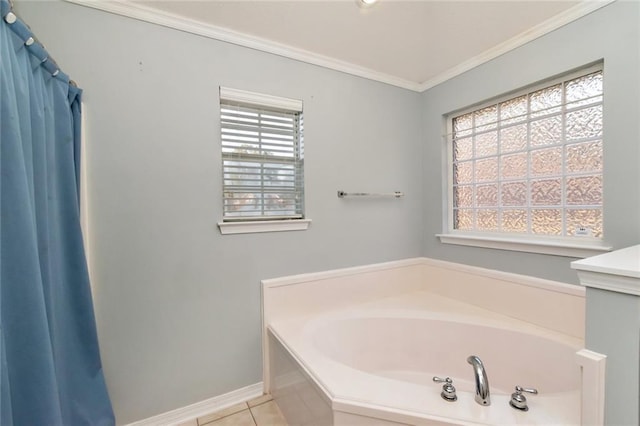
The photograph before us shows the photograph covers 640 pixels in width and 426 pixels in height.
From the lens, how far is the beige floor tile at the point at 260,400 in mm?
1711

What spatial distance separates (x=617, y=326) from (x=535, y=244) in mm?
954

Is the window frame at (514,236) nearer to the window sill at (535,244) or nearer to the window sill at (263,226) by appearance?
the window sill at (535,244)

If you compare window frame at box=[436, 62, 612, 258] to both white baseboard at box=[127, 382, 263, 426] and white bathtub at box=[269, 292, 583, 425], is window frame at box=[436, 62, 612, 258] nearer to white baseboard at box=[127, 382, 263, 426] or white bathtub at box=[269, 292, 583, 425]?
white bathtub at box=[269, 292, 583, 425]

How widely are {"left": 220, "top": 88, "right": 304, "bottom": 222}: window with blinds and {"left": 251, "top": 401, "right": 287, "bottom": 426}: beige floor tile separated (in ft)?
3.88

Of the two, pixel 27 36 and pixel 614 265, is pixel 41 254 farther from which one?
pixel 614 265

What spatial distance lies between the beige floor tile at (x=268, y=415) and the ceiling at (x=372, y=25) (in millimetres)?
2311

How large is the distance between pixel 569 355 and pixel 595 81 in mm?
1546

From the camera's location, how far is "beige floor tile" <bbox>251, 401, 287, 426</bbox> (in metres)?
1.55

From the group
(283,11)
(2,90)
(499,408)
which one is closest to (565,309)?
(499,408)

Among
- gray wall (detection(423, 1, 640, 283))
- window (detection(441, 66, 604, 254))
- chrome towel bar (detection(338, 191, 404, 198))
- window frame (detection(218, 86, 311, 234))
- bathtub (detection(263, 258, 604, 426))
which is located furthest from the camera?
chrome towel bar (detection(338, 191, 404, 198))

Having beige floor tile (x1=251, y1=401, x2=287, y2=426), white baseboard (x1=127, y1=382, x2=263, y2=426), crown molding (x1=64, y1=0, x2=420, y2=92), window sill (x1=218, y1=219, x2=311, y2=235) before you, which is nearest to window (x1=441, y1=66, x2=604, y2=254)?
crown molding (x1=64, y1=0, x2=420, y2=92)

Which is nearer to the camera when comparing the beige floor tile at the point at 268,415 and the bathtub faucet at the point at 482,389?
the bathtub faucet at the point at 482,389

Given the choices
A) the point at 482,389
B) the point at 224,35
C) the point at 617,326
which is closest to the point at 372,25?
the point at 224,35

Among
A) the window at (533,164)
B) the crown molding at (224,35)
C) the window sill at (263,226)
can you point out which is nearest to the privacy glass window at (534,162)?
the window at (533,164)
